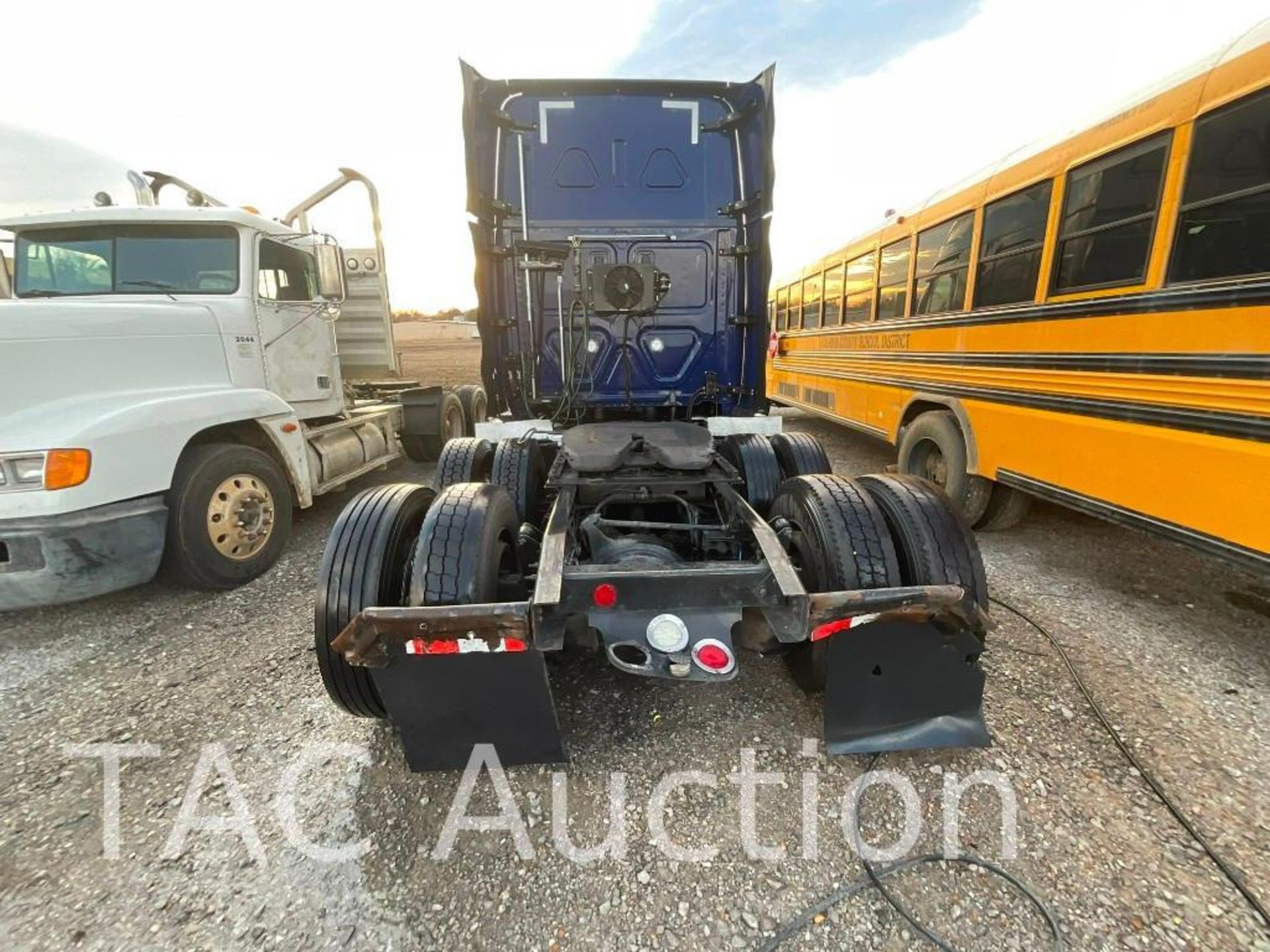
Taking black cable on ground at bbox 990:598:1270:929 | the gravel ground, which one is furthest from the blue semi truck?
black cable on ground at bbox 990:598:1270:929

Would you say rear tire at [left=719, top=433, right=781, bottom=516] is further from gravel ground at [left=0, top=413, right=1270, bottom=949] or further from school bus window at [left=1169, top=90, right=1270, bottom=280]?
school bus window at [left=1169, top=90, right=1270, bottom=280]

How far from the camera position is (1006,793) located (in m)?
1.94

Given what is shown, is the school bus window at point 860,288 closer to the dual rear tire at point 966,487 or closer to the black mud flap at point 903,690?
the dual rear tire at point 966,487

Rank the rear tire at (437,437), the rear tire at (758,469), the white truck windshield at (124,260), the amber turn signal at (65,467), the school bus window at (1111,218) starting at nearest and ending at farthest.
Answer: the amber turn signal at (65,467) < the school bus window at (1111,218) < the rear tire at (758,469) < the white truck windshield at (124,260) < the rear tire at (437,437)

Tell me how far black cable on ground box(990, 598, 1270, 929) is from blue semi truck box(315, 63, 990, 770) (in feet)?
1.98

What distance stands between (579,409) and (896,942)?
379cm

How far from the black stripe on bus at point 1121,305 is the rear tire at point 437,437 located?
5.63 meters

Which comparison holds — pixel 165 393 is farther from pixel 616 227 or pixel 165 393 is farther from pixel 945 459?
pixel 945 459

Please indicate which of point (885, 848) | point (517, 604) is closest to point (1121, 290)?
point (885, 848)

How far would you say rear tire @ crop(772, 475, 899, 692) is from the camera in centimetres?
212

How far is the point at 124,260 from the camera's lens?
4.01 m

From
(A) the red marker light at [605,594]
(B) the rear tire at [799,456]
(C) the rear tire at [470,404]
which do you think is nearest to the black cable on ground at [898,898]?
(A) the red marker light at [605,594]

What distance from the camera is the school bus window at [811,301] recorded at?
26.7 feet

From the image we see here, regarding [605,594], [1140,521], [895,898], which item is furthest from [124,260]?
[1140,521]
